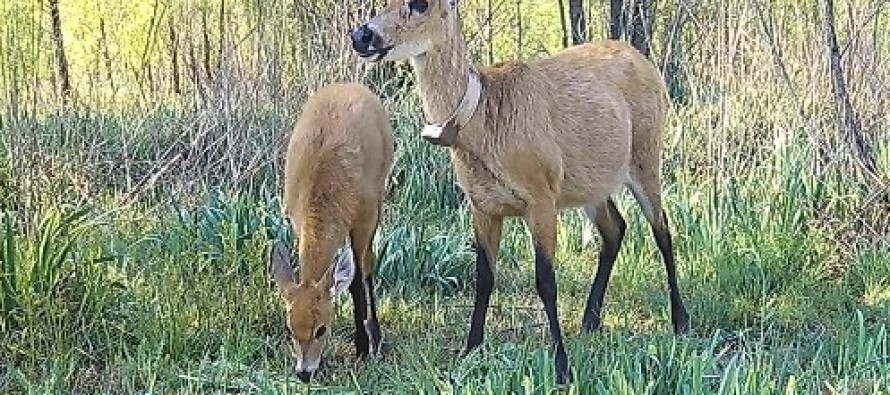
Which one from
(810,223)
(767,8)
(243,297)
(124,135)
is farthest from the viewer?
(124,135)

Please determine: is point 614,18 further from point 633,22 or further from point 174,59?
point 174,59

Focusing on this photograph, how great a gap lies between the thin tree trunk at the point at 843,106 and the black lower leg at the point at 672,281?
167 centimetres

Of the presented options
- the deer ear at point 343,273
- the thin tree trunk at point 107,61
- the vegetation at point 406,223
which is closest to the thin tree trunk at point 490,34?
the vegetation at point 406,223

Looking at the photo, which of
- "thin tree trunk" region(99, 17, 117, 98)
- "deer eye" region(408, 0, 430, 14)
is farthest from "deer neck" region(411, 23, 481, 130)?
"thin tree trunk" region(99, 17, 117, 98)

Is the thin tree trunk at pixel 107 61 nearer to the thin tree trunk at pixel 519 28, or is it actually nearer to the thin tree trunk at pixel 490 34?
the thin tree trunk at pixel 490 34

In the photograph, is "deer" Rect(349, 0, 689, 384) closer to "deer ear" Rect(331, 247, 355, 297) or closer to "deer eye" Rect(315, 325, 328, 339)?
"deer ear" Rect(331, 247, 355, 297)

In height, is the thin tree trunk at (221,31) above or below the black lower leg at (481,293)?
above

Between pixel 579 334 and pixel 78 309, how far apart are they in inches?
91.9

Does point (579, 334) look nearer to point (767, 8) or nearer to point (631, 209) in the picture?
point (631, 209)

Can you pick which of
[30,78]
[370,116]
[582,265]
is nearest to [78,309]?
[30,78]

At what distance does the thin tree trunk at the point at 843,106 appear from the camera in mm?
7082

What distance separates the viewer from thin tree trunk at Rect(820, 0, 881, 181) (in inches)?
279

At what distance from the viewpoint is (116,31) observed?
897 cm

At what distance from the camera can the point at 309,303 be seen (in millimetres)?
5062
